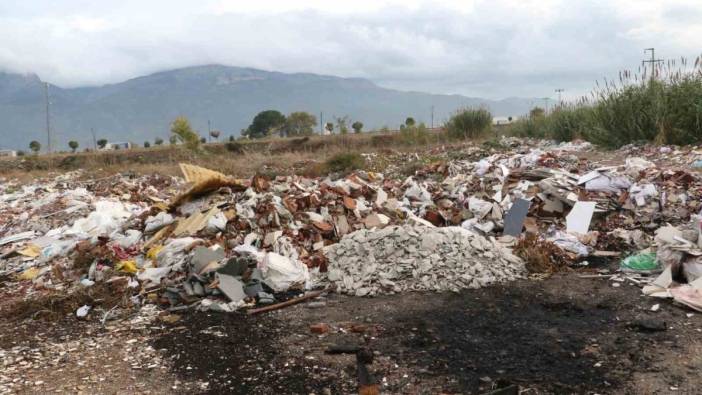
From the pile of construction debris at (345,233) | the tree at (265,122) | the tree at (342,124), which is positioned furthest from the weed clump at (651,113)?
the tree at (265,122)

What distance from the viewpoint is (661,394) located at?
118 inches

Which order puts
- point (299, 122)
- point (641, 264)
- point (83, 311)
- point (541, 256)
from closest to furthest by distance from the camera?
point (83, 311) < point (641, 264) < point (541, 256) < point (299, 122)

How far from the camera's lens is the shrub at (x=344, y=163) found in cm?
1379

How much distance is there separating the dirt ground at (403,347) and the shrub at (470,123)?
51.5 feet

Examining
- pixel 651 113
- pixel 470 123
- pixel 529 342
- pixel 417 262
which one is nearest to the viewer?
pixel 529 342

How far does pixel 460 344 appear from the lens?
387cm

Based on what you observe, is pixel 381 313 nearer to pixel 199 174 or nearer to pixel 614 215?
pixel 614 215

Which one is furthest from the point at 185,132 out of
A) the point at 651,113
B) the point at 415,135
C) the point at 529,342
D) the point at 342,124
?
the point at 529,342

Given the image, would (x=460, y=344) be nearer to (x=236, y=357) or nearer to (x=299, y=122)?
(x=236, y=357)

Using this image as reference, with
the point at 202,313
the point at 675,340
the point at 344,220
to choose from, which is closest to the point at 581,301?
the point at 675,340

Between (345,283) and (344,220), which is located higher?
(344,220)

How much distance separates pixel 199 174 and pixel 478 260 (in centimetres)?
453

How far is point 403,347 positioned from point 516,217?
10.5 ft

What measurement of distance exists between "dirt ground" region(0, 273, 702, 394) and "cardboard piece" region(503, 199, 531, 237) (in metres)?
1.33
